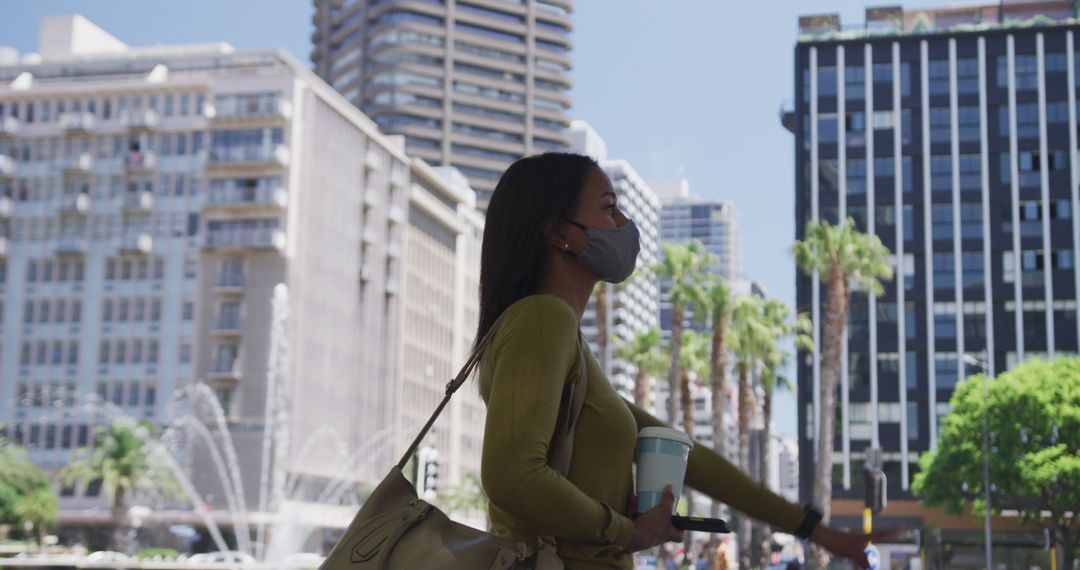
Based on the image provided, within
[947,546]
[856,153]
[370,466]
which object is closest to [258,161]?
[370,466]

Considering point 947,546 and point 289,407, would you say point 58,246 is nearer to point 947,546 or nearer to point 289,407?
point 289,407

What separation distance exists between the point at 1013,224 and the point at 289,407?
4700 centimetres

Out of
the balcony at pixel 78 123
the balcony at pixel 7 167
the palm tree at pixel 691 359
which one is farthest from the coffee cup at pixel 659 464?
the balcony at pixel 7 167

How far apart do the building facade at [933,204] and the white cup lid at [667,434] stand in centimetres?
8942

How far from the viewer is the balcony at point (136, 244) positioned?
9069 centimetres

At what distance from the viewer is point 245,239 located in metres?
88.6

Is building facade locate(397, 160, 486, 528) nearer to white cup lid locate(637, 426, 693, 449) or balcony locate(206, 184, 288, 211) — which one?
balcony locate(206, 184, 288, 211)

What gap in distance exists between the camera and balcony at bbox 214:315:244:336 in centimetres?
8794

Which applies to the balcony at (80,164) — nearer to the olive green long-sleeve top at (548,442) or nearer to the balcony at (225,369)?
the balcony at (225,369)

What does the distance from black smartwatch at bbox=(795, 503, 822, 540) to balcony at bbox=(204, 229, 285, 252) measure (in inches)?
3369

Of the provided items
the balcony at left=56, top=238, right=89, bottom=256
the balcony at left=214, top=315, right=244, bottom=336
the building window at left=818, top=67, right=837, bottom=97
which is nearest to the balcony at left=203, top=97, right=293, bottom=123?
the balcony at left=56, top=238, right=89, bottom=256

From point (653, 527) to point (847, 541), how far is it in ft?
1.75

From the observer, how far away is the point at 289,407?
8525cm

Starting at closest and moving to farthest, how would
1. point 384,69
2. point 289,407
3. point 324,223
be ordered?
point 289,407 → point 324,223 → point 384,69
